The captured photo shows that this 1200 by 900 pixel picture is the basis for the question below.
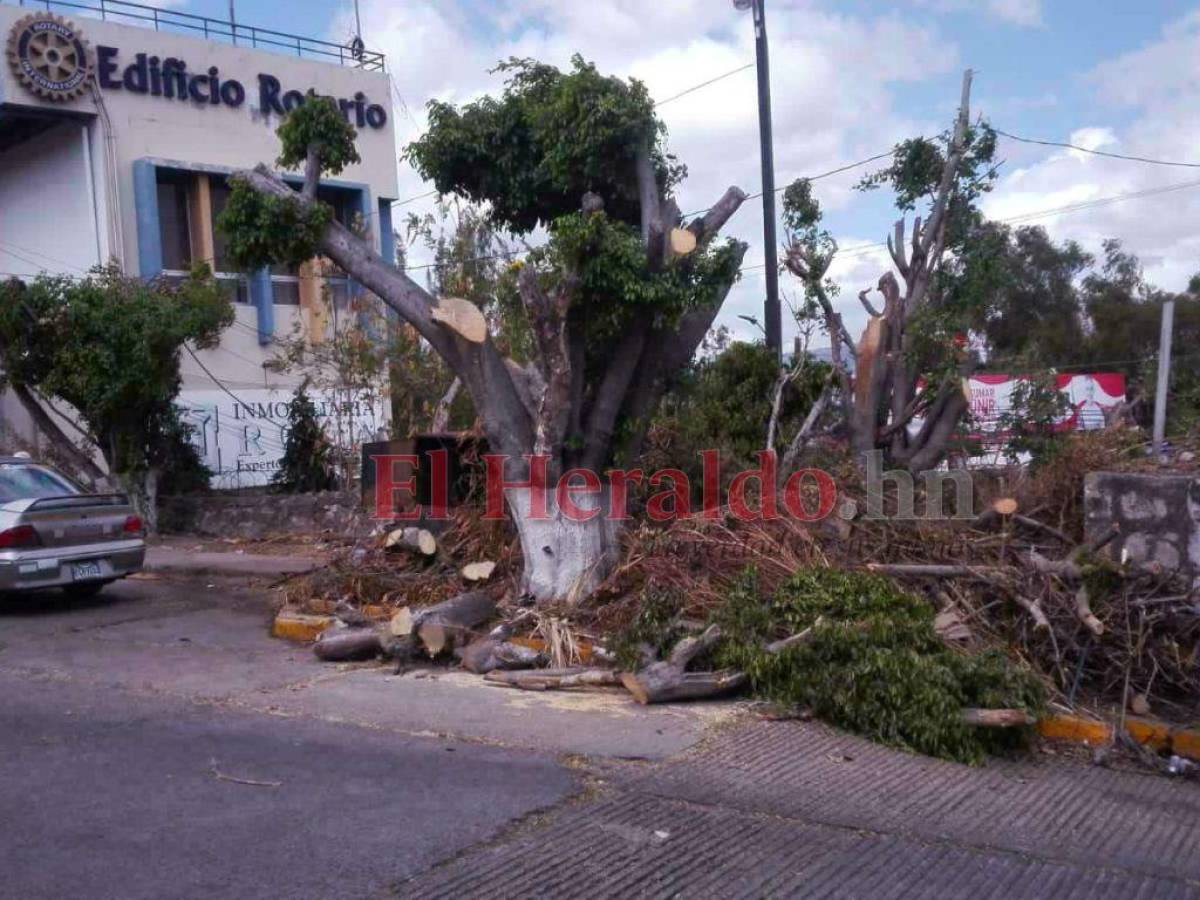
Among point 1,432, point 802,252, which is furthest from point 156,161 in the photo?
point 802,252

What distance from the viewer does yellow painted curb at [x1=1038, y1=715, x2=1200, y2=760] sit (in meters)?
7.51

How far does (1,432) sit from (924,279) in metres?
16.9

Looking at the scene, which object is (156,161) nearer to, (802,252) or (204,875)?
(802,252)

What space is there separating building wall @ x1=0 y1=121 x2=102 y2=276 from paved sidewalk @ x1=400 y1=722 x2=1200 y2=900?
57.7 ft

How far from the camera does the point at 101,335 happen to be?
1683cm

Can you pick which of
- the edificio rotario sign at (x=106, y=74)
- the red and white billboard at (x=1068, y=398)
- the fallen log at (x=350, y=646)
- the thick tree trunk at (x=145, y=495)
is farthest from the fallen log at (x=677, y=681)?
the edificio rotario sign at (x=106, y=74)

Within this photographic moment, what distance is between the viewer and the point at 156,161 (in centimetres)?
2127

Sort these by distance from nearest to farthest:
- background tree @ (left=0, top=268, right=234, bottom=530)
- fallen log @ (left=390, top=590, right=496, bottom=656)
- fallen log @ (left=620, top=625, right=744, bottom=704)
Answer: fallen log @ (left=620, top=625, right=744, bottom=704), fallen log @ (left=390, top=590, right=496, bottom=656), background tree @ (left=0, top=268, right=234, bottom=530)

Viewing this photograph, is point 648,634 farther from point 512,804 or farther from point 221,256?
point 221,256

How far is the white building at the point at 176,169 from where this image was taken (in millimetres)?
20562

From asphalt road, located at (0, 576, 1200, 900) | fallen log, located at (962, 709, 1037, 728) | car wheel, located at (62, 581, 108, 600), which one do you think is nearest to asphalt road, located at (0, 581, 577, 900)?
asphalt road, located at (0, 576, 1200, 900)

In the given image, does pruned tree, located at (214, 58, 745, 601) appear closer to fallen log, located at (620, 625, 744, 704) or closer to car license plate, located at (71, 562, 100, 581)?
fallen log, located at (620, 625, 744, 704)

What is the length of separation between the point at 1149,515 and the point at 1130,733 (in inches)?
68.1

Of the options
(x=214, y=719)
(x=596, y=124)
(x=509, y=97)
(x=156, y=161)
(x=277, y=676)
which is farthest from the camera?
(x=156, y=161)
